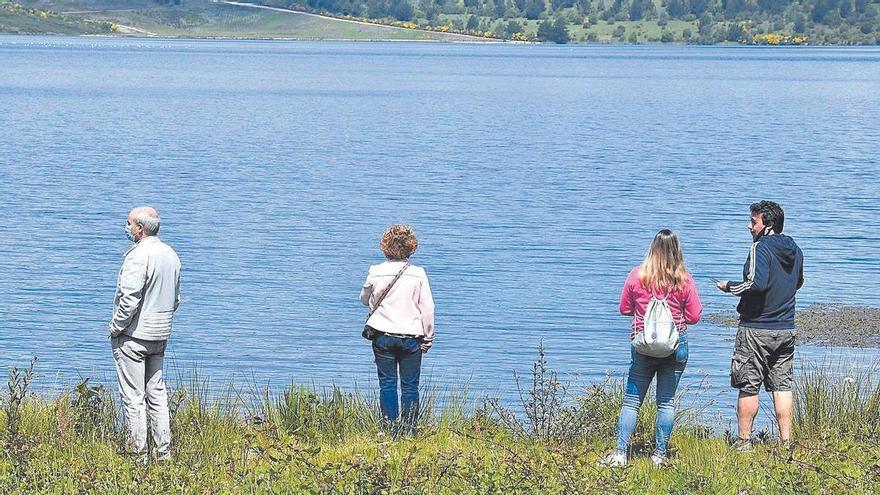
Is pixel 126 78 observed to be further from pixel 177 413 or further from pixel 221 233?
pixel 177 413

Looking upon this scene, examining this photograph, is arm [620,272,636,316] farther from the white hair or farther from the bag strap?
the white hair

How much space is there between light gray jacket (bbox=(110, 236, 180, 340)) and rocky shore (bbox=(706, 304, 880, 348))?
40.8 feet

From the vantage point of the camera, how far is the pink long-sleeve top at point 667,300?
10.3 meters

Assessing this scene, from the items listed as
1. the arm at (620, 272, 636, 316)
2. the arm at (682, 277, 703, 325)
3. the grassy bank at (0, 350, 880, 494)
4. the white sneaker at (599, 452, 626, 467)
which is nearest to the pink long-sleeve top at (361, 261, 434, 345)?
the grassy bank at (0, 350, 880, 494)

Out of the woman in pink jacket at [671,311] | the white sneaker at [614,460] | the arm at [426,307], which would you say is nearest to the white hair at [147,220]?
the arm at [426,307]

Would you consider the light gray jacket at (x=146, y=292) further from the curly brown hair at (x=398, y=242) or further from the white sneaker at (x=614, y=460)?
the white sneaker at (x=614, y=460)

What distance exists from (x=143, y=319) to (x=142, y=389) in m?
0.58

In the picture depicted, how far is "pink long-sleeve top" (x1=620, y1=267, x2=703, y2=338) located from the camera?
10320mm

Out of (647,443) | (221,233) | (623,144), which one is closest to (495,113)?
(623,144)

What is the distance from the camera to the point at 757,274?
1066 cm

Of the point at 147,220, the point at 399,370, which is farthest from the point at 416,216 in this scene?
the point at 147,220

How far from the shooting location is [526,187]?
44875mm

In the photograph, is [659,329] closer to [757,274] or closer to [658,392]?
[658,392]

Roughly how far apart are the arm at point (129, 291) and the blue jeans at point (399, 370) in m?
2.11
